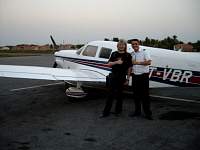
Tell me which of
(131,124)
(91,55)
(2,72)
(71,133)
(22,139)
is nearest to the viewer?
(22,139)

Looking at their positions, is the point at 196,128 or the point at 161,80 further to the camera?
the point at 161,80

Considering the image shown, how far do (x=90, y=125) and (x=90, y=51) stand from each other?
434cm

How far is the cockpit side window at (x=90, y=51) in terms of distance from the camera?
412 inches

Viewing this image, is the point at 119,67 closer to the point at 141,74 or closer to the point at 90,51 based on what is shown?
the point at 141,74

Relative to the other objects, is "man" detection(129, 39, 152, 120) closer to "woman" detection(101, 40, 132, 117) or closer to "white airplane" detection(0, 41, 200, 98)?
"woman" detection(101, 40, 132, 117)

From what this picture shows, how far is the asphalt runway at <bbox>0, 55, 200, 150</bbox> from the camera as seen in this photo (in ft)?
17.7

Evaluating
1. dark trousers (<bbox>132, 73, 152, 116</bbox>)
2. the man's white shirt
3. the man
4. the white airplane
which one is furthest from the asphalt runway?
the man's white shirt

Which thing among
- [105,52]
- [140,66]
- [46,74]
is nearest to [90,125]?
[140,66]

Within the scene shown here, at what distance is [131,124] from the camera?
22.2ft

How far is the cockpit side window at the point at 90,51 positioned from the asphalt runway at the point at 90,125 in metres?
1.46

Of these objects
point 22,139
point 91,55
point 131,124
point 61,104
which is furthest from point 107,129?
point 91,55

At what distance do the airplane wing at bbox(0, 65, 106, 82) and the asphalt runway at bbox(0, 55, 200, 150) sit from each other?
71 centimetres

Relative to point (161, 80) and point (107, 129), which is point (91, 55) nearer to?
point (161, 80)

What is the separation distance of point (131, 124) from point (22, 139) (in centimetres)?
235
